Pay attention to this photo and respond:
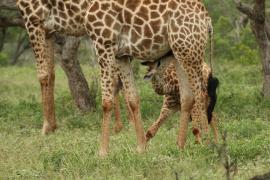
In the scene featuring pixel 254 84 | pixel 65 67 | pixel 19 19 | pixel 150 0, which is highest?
pixel 150 0

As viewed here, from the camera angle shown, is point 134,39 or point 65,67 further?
point 65,67

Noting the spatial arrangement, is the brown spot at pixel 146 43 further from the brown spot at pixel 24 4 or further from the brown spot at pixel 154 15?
the brown spot at pixel 24 4

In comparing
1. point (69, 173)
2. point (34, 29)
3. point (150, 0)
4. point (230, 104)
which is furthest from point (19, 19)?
point (69, 173)

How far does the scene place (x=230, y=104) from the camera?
12.3 m

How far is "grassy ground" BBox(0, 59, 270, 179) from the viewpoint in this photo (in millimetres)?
6969

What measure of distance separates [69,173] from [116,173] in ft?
1.57

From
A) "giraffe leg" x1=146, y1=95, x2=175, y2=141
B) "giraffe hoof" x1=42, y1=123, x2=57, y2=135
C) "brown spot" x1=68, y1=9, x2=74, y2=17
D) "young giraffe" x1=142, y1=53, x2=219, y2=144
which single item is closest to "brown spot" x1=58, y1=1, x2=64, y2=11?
"brown spot" x1=68, y1=9, x2=74, y2=17

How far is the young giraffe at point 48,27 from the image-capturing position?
389 inches

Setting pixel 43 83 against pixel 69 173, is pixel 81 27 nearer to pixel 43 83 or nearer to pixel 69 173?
pixel 43 83

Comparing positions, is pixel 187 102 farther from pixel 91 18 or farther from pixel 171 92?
pixel 91 18

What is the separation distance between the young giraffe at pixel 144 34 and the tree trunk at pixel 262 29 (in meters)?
3.89

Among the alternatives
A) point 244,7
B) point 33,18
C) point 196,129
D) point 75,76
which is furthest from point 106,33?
point 244,7

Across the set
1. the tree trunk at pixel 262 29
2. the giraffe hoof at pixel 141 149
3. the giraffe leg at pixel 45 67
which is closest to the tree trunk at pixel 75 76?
the giraffe leg at pixel 45 67

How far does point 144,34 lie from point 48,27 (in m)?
2.50
